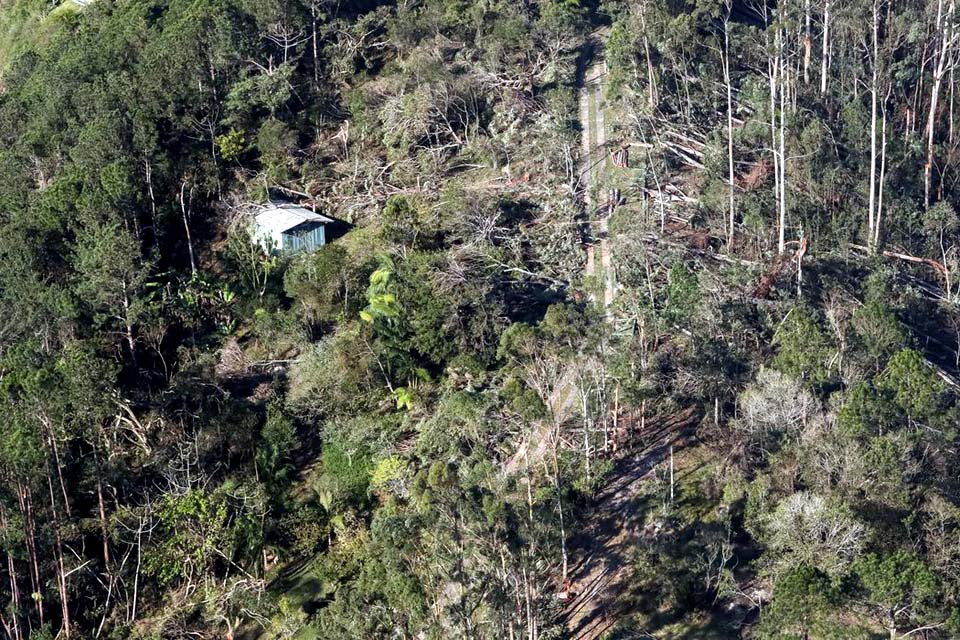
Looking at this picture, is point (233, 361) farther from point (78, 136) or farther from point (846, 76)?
point (846, 76)

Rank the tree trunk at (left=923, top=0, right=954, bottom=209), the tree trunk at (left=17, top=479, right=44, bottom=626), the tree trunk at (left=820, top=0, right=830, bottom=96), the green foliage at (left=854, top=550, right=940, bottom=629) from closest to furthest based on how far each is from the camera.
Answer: the green foliage at (left=854, top=550, right=940, bottom=629) → the tree trunk at (left=17, top=479, right=44, bottom=626) → the tree trunk at (left=923, top=0, right=954, bottom=209) → the tree trunk at (left=820, top=0, right=830, bottom=96)

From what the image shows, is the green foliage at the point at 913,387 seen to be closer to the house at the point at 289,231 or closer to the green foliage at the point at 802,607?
the green foliage at the point at 802,607

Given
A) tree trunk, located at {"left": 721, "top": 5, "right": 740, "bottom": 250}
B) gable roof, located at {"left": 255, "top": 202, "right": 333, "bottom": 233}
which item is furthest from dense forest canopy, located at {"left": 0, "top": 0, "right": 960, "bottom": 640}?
gable roof, located at {"left": 255, "top": 202, "right": 333, "bottom": 233}

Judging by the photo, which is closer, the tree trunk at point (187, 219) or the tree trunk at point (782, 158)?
the tree trunk at point (782, 158)

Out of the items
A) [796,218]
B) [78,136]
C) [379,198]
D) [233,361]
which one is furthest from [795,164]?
[78,136]

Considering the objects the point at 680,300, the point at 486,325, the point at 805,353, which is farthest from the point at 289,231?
the point at 805,353

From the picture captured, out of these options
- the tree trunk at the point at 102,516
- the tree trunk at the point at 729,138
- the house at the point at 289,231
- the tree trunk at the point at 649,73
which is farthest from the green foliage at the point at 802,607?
the tree trunk at the point at 649,73

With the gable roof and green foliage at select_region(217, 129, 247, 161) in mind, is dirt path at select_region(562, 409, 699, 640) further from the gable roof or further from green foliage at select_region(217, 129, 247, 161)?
green foliage at select_region(217, 129, 247, 161)

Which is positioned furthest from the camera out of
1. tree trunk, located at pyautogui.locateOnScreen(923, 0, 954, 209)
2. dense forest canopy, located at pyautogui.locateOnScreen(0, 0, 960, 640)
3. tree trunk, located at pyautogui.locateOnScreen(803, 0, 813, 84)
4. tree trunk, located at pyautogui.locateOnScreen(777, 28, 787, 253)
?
tree trunk, located at pyautogui.locateOnScreen(803, 0, 813, 84)

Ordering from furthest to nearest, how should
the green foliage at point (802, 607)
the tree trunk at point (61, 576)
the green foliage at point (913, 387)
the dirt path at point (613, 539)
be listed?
the tree trunk at point (61, 576), the dirt path at point (613, 539), the green foliage at point (913, 387), the green foliage at point (802, 607)
